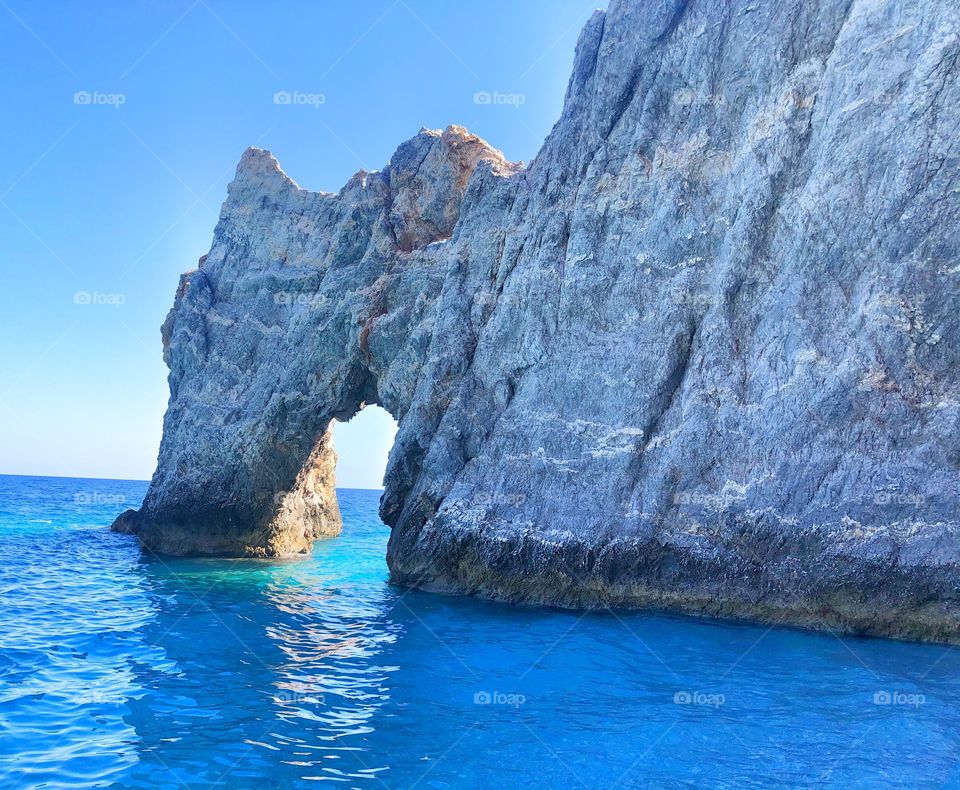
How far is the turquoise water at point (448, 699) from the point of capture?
27.0ft

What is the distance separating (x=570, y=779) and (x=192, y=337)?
28152 mm

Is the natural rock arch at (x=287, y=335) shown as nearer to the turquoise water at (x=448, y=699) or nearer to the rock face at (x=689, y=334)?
the rock face at (x=689, y=334)

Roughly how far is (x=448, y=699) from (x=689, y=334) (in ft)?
36.3

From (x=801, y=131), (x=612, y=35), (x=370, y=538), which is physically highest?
(x=612, y=35)

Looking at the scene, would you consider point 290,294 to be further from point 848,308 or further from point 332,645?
point 848,308

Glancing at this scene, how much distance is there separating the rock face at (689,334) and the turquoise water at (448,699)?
79.3 inches

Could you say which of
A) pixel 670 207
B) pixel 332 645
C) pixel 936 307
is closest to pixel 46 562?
pixel 332 645

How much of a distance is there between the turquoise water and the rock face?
79.3 inches

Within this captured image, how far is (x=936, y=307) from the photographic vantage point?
577 inches

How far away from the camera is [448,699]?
10953mm

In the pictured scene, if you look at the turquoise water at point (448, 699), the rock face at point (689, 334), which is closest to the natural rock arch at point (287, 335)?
the rock face at point (689, 334)

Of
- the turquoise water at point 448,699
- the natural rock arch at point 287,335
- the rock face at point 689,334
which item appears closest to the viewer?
the turquoise water at point 448,699

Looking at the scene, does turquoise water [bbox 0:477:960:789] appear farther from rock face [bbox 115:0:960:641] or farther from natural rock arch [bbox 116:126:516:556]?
natural rock arch [bbox 116:126:516:556]

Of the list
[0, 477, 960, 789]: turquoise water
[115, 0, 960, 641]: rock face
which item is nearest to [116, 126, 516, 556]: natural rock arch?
[115, 0, 960, 641]: rock face
